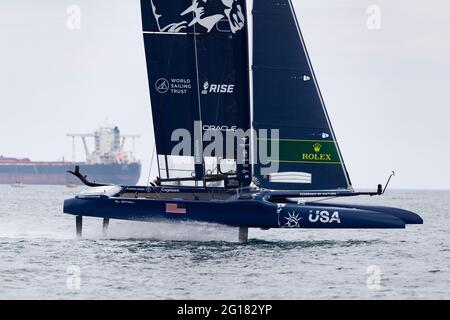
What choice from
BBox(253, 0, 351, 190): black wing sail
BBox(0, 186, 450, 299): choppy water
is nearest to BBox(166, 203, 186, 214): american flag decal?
BBox(0, 186, 450, 299): choppy water

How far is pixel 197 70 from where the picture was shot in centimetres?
2673

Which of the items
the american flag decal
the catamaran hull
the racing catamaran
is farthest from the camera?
the racing catamaran

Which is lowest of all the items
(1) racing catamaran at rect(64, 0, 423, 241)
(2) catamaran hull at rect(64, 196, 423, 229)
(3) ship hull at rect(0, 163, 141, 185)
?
(3) ship hull at rect(0, 163, 141, 185)

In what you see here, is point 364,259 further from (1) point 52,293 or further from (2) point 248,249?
(1) point 52,293

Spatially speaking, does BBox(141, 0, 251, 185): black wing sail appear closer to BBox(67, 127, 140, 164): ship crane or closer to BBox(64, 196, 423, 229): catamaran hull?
BBox(64, 196, 423, 229): catamaran hull

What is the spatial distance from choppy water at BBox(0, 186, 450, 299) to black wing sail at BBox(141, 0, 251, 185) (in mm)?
2172

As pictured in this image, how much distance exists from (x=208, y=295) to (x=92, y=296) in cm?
187

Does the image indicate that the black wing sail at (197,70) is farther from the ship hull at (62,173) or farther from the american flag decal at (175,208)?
the ship hull at (62,173)

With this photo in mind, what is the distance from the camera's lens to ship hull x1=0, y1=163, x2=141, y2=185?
15434 cm

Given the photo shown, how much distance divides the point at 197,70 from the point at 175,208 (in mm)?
3364

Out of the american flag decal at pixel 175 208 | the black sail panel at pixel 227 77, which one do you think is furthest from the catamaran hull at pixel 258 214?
the black sail panel at pixel 227 77

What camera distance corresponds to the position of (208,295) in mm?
18578
